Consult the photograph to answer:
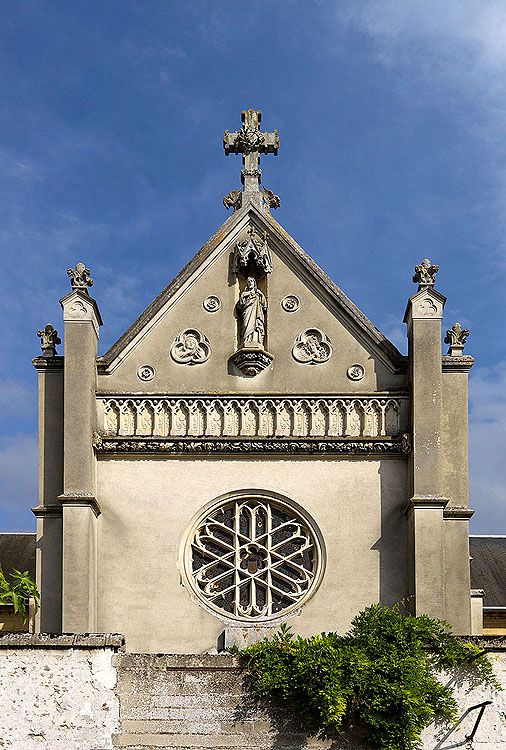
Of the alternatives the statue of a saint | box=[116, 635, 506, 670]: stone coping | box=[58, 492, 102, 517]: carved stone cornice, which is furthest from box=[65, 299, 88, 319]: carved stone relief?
box=[116, 635, 506, 670]: stone coping

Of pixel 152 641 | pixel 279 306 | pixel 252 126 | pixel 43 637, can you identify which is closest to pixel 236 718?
pixel 43 637

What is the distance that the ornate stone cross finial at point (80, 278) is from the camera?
78.0 ft

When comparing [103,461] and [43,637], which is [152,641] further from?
[43,637]

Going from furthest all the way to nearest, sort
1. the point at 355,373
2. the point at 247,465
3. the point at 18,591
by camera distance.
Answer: the point at 355,373
the point at 247,465
the point at 18,591

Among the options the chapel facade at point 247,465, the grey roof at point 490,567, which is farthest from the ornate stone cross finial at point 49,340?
the grey roof at point 490,567

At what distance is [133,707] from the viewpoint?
15.6 m

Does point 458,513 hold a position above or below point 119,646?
above

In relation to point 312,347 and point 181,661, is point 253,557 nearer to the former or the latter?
point 312,347

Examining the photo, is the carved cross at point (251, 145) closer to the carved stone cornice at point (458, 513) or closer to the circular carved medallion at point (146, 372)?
the circular carved medallion at point (146, 372)

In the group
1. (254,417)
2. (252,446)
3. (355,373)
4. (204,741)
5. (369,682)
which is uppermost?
(355,373)

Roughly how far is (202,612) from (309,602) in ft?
5.92

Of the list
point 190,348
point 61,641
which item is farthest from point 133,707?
point 190,348

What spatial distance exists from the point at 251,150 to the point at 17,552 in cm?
1138

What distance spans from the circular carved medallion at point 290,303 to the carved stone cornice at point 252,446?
259cm
